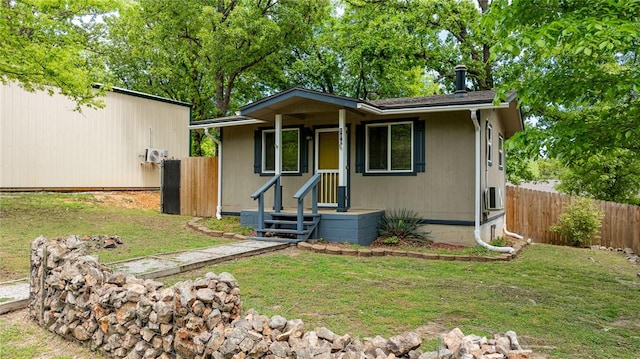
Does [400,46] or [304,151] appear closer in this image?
[304,151]

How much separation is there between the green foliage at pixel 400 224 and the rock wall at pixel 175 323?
5.82 m

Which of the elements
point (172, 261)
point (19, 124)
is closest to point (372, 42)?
point (19, 124)

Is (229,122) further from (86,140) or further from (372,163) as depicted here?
(86,140)

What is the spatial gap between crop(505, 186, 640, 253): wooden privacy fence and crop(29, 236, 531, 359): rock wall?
1076 centimetres

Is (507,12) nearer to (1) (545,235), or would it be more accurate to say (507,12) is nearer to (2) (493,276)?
(2) (493,276)

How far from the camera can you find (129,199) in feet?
43.3

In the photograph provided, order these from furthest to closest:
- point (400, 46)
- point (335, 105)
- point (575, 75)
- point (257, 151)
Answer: point (400, 46) < point (257, 151) < point (335, 105) < point (575, 75)

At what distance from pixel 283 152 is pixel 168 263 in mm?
5273

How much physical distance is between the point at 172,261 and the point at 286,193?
4791 millimetres

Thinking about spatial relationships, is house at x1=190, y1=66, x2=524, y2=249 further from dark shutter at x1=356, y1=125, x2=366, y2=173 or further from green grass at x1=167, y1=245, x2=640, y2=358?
green grass at x1=167, y1=245, x2=640, y2=358

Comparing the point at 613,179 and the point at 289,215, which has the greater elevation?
the point at 613,179

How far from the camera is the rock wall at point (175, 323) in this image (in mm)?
2322

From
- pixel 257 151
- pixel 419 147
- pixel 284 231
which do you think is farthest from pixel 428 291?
pixel 257 151

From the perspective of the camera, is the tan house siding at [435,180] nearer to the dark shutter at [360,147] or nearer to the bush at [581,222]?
the dark shutter at [360,147]
